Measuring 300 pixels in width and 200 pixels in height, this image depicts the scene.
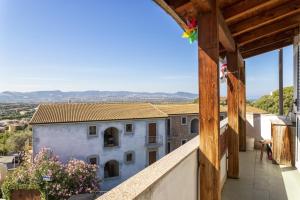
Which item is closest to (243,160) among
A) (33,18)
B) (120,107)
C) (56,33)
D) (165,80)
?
(120,107)

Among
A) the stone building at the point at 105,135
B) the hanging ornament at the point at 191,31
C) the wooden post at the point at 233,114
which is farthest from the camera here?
the stone building at the point at 105,135

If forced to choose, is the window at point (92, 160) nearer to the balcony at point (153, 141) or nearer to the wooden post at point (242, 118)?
the balcony at point (153, 141)

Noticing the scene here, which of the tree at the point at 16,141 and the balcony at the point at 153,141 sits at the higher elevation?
the balcony at the point at 153,141

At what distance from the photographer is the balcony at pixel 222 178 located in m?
1.15

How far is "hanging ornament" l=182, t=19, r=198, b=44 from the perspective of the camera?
2.43 meters

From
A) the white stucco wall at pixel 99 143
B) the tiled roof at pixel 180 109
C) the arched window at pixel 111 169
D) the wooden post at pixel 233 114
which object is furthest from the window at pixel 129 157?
the wooden post at pixel 233 114

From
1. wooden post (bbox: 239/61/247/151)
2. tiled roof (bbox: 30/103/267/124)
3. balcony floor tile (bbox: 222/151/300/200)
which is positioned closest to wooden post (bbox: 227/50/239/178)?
balcony floor tile (bbox: 222/151/300/200)

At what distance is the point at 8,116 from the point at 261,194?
50215 mm

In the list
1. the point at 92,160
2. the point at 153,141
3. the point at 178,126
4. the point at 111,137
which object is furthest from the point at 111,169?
the point at 178,126

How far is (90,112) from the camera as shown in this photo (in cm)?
1658

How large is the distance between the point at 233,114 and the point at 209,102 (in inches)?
79.8

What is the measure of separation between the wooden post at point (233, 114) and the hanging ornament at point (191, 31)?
5.97 feet

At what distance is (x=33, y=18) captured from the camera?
2608 cm

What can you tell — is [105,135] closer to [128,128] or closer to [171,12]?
[128,128]
